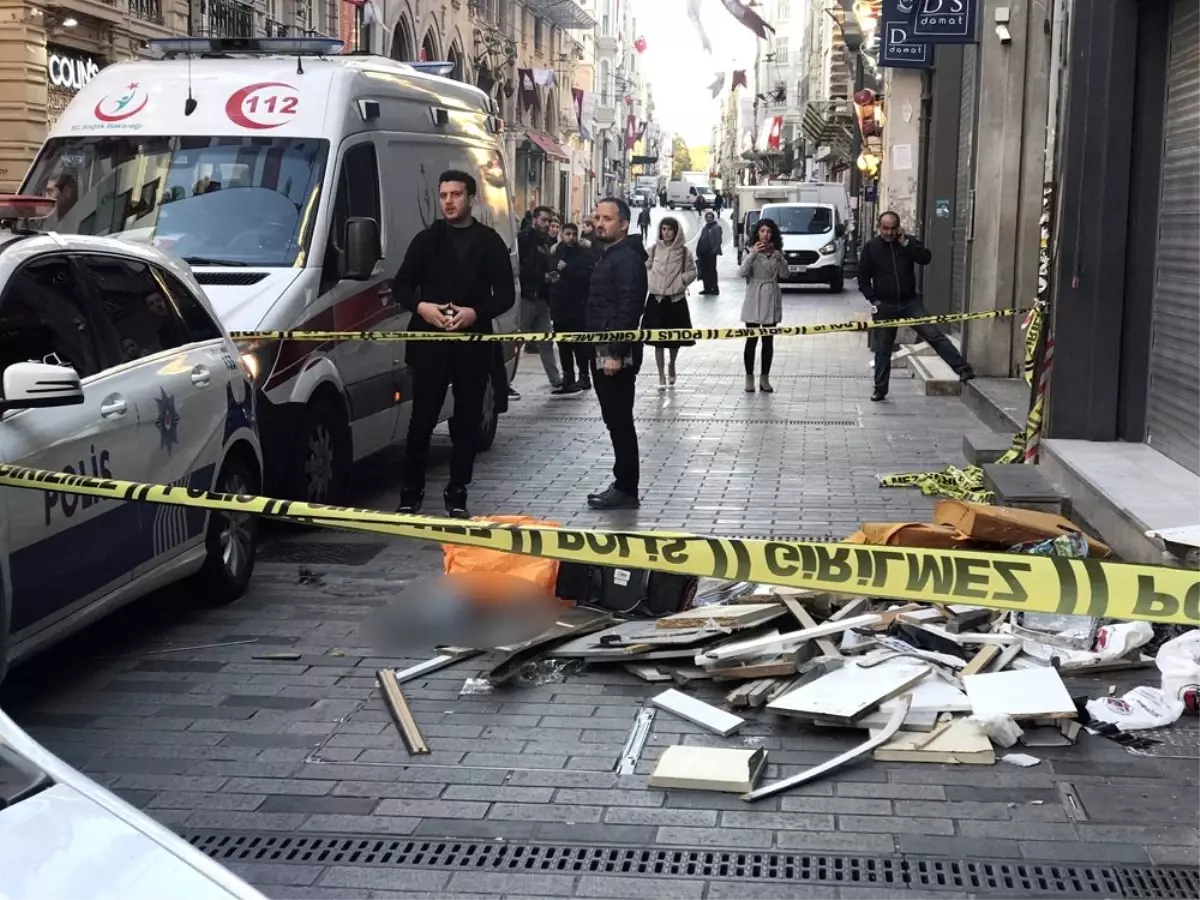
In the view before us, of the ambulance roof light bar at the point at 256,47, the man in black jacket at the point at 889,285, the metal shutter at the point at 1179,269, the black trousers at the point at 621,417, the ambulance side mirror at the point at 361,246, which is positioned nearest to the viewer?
the metal shutter at the point at 1179,269

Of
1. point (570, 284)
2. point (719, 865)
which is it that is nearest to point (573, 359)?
point (570, 284)

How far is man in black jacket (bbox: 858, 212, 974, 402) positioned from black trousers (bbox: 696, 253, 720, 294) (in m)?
17.3

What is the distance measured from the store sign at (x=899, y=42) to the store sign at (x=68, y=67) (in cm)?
1186

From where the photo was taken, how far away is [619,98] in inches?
4761

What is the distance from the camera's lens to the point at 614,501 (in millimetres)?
9547

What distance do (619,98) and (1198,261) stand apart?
115584mm

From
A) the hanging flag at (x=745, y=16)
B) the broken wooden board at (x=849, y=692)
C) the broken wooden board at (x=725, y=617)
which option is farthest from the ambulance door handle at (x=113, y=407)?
the hanging flag at (x=745, y=16)

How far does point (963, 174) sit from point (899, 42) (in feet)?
7.04

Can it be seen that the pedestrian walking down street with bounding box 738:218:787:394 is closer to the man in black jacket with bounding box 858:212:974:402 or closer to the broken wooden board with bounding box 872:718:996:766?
the man in black jacket with bounding box 858:212:974:402

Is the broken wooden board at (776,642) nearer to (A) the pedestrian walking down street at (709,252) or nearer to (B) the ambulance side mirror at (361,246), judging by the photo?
(B) the ambulance side mirror at (361,246)

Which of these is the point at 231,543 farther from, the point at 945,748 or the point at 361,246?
the point at 945,748

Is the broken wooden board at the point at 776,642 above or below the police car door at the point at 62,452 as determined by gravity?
below

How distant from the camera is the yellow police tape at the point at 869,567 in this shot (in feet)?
11.4

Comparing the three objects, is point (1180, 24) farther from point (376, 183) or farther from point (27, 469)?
point (27, 469)
